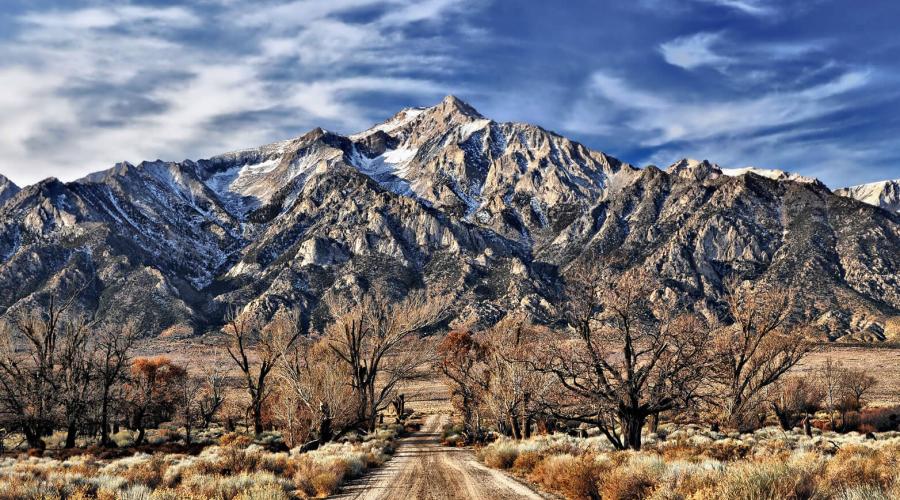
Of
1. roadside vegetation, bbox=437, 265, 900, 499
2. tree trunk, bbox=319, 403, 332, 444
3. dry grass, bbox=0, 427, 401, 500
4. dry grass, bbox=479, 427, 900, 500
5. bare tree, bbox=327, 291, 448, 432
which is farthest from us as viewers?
bare tree, bbox=327, 291, 448, 432

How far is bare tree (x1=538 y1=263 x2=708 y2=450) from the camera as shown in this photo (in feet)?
63.7

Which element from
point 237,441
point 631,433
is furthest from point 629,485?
point 237,441

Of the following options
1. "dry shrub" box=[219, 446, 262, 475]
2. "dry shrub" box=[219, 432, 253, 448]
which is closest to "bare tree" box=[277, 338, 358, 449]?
"dry shrub" box=[219, 432, 253, 448]

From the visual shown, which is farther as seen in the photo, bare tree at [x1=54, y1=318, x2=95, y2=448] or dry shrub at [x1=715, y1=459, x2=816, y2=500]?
bare tree at [x1=54, y1=318, x2=95, y2=448]

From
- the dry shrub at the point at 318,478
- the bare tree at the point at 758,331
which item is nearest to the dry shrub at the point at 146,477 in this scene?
the dry shrub at the point at 318,478

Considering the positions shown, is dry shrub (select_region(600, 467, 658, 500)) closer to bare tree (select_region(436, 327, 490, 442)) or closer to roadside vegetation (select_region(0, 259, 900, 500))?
roadside vegetation (select_region(0, 259, 900, 500))

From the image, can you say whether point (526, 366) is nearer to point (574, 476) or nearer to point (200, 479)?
point (574, 476)

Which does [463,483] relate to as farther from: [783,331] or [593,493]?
[783,331]

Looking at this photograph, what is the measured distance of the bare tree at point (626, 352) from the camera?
19422mm

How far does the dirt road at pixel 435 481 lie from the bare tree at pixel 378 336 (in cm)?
598

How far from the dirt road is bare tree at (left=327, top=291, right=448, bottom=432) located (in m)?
5.98

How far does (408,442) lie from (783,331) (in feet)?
86.9

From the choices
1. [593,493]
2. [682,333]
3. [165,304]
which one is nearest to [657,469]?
[593,493]

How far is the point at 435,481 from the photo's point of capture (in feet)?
63.4
